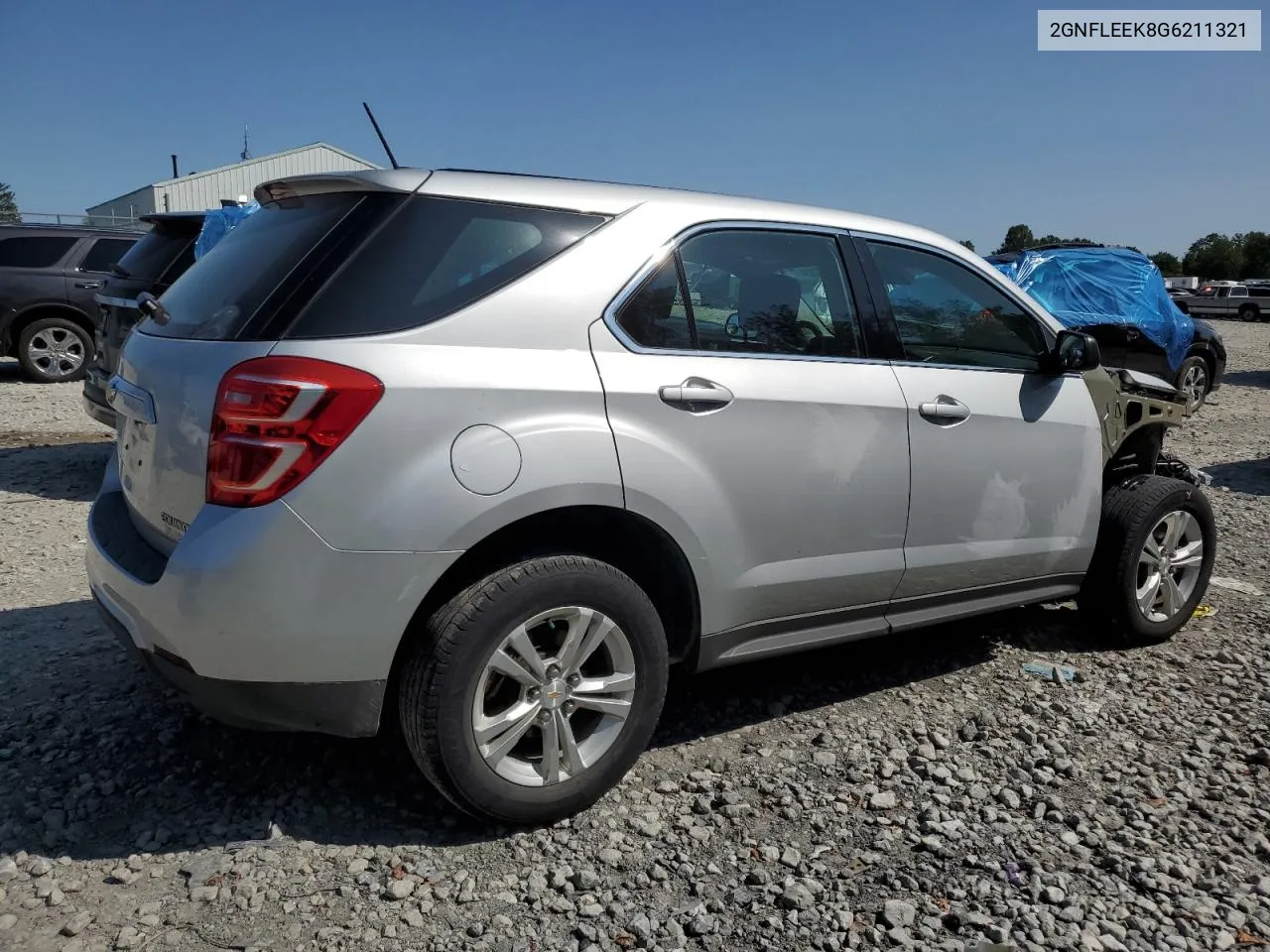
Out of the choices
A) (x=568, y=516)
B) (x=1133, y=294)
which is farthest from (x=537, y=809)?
(x=1133, y=294)

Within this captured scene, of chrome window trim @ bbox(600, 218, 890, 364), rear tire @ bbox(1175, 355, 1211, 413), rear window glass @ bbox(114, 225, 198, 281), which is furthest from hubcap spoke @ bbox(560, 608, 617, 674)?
rear tire @ bbox(1175, 355, 1211, 413)

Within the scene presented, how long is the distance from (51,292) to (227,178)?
28555 millimetres

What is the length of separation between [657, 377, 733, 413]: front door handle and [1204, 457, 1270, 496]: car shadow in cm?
644

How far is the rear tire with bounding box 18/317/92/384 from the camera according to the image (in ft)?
38.2

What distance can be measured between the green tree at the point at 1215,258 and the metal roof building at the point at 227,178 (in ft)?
183

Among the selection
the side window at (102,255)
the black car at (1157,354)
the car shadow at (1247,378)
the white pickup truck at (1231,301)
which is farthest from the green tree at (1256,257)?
the side window at (102,255)

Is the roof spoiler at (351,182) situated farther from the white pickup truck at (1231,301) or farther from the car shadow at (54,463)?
the white pickup truck at (1231,301)

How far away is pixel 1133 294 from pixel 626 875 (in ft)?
34.6

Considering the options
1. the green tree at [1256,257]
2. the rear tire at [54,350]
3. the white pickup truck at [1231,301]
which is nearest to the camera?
the rear tire at [54,350]

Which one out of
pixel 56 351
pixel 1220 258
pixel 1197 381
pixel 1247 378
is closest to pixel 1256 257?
pixel 1220 258

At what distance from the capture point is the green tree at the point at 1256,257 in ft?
214

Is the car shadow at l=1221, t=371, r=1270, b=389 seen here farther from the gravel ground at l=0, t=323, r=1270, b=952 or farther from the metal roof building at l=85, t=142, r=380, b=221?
the metal roof building at l=85, t=142, r=380, b=221

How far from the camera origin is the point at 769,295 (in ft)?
10.7

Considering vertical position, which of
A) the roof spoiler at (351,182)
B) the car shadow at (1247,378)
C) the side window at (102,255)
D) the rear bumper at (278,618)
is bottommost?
the car shadow at (1247,378)
